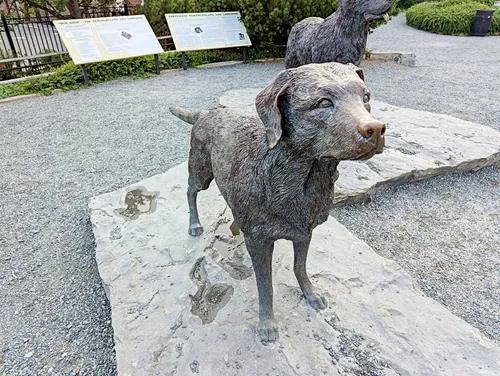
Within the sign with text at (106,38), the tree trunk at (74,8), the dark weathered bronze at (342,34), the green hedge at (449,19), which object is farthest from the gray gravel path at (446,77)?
the tree trunk at (74,8)

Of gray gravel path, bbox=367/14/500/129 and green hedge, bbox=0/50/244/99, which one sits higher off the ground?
green hedge, bbox=0/50/244/99

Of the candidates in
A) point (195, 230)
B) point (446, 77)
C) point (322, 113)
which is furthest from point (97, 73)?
point (322, 113)

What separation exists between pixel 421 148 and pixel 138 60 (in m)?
7.01

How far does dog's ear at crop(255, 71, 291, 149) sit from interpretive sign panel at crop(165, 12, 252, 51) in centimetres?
794

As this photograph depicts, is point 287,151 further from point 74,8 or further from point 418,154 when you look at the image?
point 74,8

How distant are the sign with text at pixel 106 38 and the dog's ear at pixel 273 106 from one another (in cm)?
730

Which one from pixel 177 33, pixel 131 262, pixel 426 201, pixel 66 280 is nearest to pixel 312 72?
pixel 131 262

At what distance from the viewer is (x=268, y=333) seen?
7.37ft

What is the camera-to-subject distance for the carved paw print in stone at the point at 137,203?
3.57 meters

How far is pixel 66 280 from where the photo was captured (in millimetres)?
3174

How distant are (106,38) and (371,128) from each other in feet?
27.0

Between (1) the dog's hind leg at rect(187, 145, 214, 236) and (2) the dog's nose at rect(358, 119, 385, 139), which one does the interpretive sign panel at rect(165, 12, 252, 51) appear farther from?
(2) the dog's nose at rect(358, 119, 385, 139)

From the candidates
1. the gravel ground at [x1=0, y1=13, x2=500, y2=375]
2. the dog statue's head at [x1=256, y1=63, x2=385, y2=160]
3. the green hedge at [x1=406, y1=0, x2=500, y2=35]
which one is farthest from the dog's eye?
the green hedge at [x1=406, y1=0, x2=500, y2=35]

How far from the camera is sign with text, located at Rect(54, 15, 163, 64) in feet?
25.4
